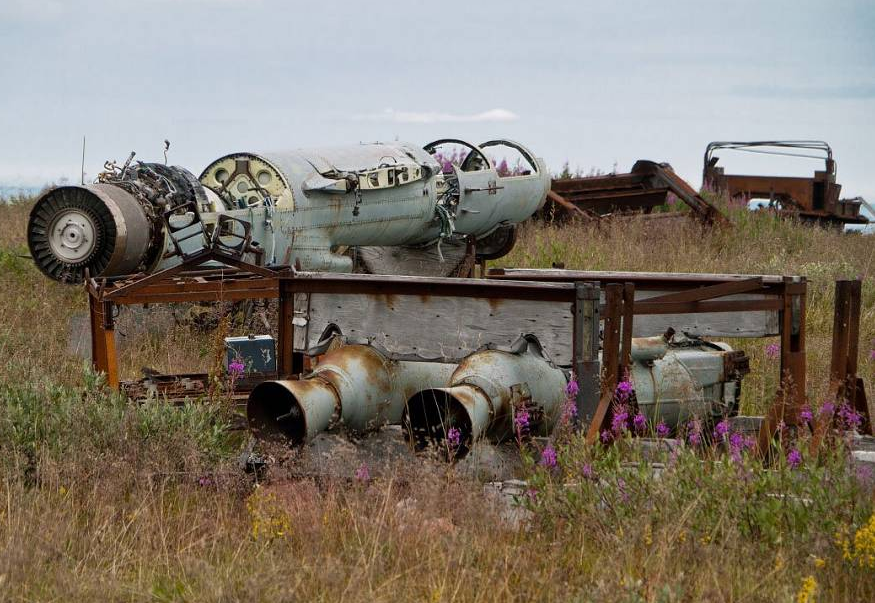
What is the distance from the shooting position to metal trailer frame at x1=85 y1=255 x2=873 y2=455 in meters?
5.49

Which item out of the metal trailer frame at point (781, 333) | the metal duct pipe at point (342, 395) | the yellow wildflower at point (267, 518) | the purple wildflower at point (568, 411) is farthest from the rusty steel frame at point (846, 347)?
the yellow wildflower at point (267, 518)

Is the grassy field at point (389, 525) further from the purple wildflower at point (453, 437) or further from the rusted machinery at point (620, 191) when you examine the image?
the rusted machinery at point (620, 191)

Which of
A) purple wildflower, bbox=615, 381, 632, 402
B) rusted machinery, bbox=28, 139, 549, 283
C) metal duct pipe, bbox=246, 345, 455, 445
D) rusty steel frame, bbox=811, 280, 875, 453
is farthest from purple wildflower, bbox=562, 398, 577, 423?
rusted machinery, bbox=28, 139, 549, 283

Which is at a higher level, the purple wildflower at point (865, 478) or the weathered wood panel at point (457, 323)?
the weathered wood panel at point (457, 323)

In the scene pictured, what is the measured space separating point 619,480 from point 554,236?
474 inches

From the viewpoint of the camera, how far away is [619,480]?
4.48 meters

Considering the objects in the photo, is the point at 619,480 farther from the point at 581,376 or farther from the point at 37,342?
the point at 37,342

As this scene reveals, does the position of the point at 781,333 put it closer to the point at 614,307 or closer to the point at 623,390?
the point at 614,307

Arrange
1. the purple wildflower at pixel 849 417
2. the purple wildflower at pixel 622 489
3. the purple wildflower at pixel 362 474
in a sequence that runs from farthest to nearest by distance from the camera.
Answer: the purple wildflower at pixel 849 417 < the purple wildflower at pixel 362 474 < the purple wildflower at pixel 622 489

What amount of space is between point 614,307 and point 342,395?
1.47 metres

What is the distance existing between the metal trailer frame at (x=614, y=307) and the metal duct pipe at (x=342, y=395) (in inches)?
17.3

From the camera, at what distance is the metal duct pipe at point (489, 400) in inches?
205

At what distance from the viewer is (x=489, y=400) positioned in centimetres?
533

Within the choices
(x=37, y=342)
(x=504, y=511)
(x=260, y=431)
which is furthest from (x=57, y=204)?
(x=504, y=511)
